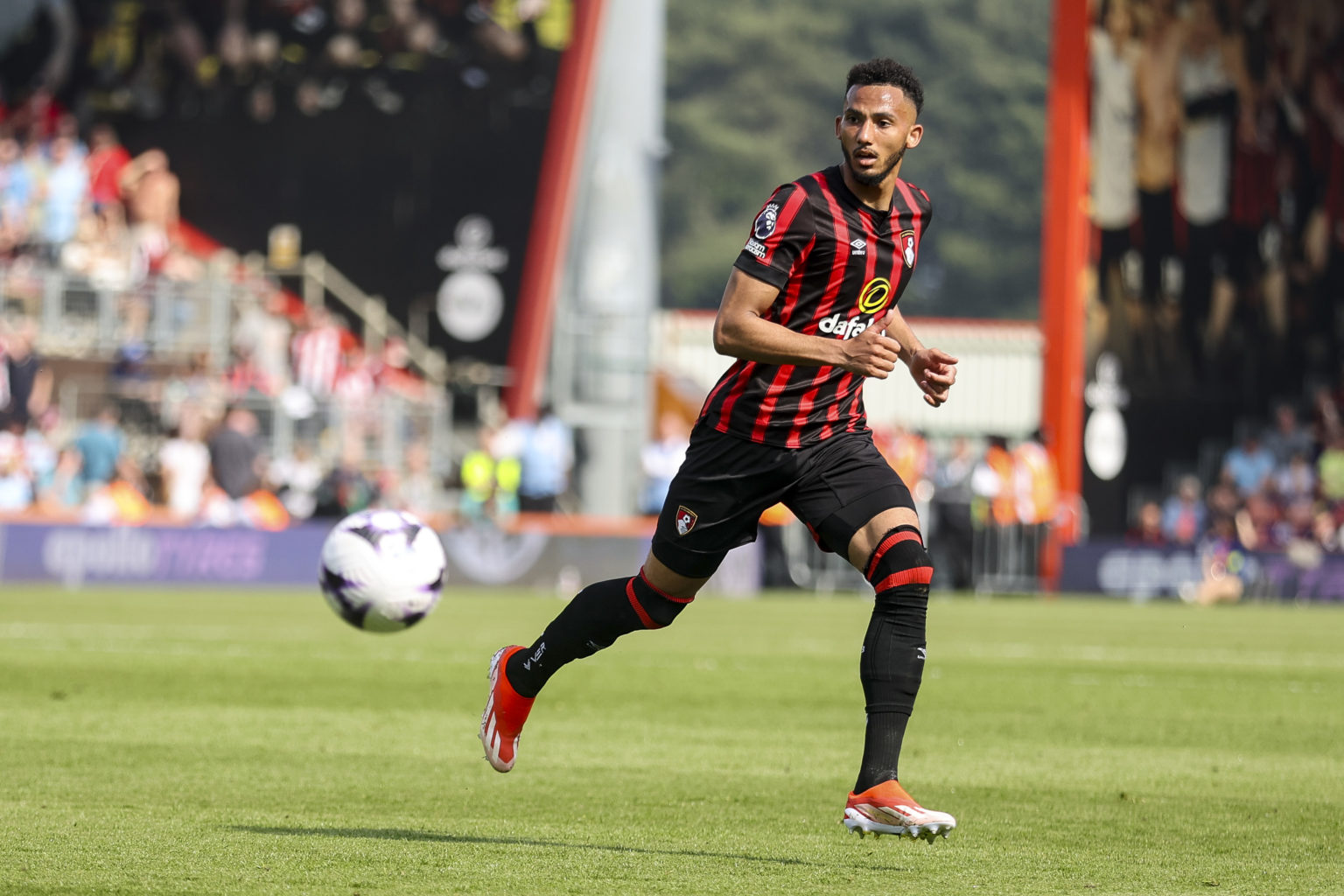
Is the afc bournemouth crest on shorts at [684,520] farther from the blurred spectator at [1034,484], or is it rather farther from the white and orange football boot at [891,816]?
the blurred spectator at [1034,484]

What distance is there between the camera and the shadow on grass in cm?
575

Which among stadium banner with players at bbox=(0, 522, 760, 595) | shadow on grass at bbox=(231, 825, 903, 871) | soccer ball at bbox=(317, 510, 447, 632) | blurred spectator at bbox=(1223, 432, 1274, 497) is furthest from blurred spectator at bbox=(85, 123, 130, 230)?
shadow on grass at bbox=(231, 825, 903, 871)

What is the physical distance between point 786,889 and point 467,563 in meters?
17.1

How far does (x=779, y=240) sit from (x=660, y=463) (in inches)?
775

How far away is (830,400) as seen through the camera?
6.33 m

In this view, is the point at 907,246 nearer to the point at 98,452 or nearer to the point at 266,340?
the point at 98,452

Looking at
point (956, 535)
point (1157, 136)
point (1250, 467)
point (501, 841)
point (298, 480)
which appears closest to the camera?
point (501, 841)

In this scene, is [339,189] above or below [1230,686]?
above

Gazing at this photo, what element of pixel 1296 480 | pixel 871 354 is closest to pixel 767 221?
pixel 871 354

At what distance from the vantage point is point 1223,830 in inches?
257

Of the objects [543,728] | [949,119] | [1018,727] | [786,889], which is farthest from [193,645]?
[949,119]

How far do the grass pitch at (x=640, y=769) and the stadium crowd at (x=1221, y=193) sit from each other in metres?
13.5

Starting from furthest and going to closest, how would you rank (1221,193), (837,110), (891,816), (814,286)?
(837,110), (1221,193), (814,286), (891,816)

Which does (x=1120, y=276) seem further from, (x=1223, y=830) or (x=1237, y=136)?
(x=1223, y=830)
